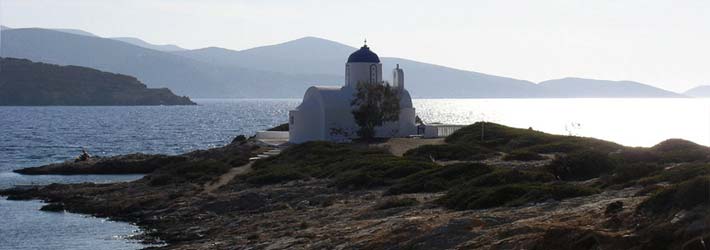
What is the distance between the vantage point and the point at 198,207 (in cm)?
3541

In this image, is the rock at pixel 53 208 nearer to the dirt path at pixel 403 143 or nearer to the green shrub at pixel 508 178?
the dirt path at pixel 403 143

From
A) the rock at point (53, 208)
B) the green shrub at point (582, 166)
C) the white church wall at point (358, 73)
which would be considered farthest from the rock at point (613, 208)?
the white church wall at point (358, 73)

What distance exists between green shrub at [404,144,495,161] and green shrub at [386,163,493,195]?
307 inches

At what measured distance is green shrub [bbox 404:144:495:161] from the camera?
141 feet

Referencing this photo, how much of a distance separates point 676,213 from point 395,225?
7708 millimetres

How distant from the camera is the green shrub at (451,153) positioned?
141ft

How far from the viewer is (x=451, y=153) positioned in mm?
44719

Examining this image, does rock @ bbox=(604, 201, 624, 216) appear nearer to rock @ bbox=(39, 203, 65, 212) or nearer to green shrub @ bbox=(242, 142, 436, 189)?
green shrub @ bbox=(242, 142, 436, 189)

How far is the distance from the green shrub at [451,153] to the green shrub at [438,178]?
780 cm

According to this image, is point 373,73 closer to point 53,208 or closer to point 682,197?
point 53,208

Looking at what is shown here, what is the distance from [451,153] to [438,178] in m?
11.8

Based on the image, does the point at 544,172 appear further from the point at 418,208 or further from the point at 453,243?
the point at 453,243

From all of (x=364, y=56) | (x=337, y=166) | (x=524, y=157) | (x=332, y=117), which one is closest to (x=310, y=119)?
(x=332, y=117)

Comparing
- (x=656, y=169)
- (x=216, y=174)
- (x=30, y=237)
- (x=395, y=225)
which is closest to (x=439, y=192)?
(x=656, y=169)
